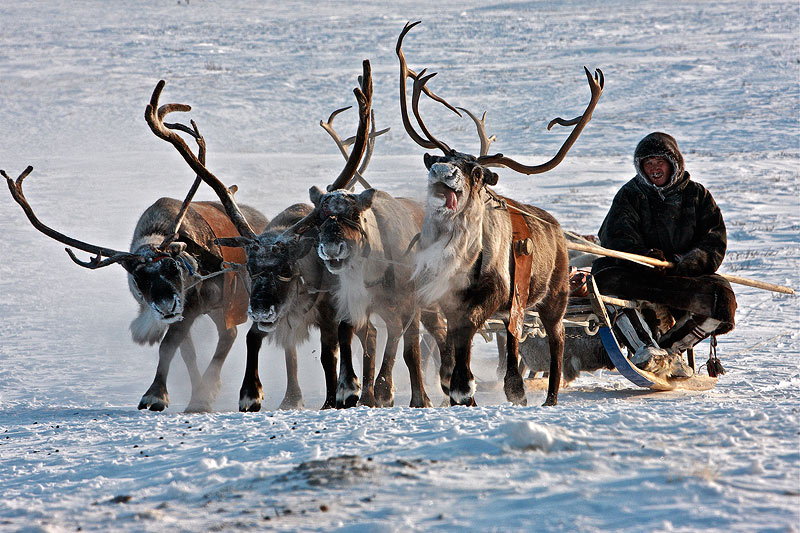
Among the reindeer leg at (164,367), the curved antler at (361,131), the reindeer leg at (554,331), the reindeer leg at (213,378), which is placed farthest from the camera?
the reindeer leg at (213,378)

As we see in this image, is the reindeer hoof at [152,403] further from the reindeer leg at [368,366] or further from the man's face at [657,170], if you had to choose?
the man's face at [657,170]

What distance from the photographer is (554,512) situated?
2.90m

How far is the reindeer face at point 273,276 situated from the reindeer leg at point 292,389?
1074 millimetres

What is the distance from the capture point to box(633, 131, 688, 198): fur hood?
7.01 meters

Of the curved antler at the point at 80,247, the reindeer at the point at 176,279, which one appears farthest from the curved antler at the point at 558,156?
the curved antler at the point at 80,247

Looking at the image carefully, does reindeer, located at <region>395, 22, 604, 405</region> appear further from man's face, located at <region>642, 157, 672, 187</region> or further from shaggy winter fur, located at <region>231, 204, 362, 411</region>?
man's face, located at <region>642, 157, 672, 187</region>

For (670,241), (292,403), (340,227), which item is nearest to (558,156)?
(670,241)

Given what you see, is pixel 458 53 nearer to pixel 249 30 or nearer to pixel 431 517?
pixel 249 30

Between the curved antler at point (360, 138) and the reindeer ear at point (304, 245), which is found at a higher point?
the curved antler at point (360, 138)

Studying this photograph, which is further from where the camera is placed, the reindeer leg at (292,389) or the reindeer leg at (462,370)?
the reindeer leg at (292,389)

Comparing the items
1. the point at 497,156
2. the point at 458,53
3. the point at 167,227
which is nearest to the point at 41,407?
the point at 167,227

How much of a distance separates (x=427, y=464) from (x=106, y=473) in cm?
136

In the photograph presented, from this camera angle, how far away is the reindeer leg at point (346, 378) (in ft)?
20.0

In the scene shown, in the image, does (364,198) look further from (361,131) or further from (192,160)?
(192,160)
